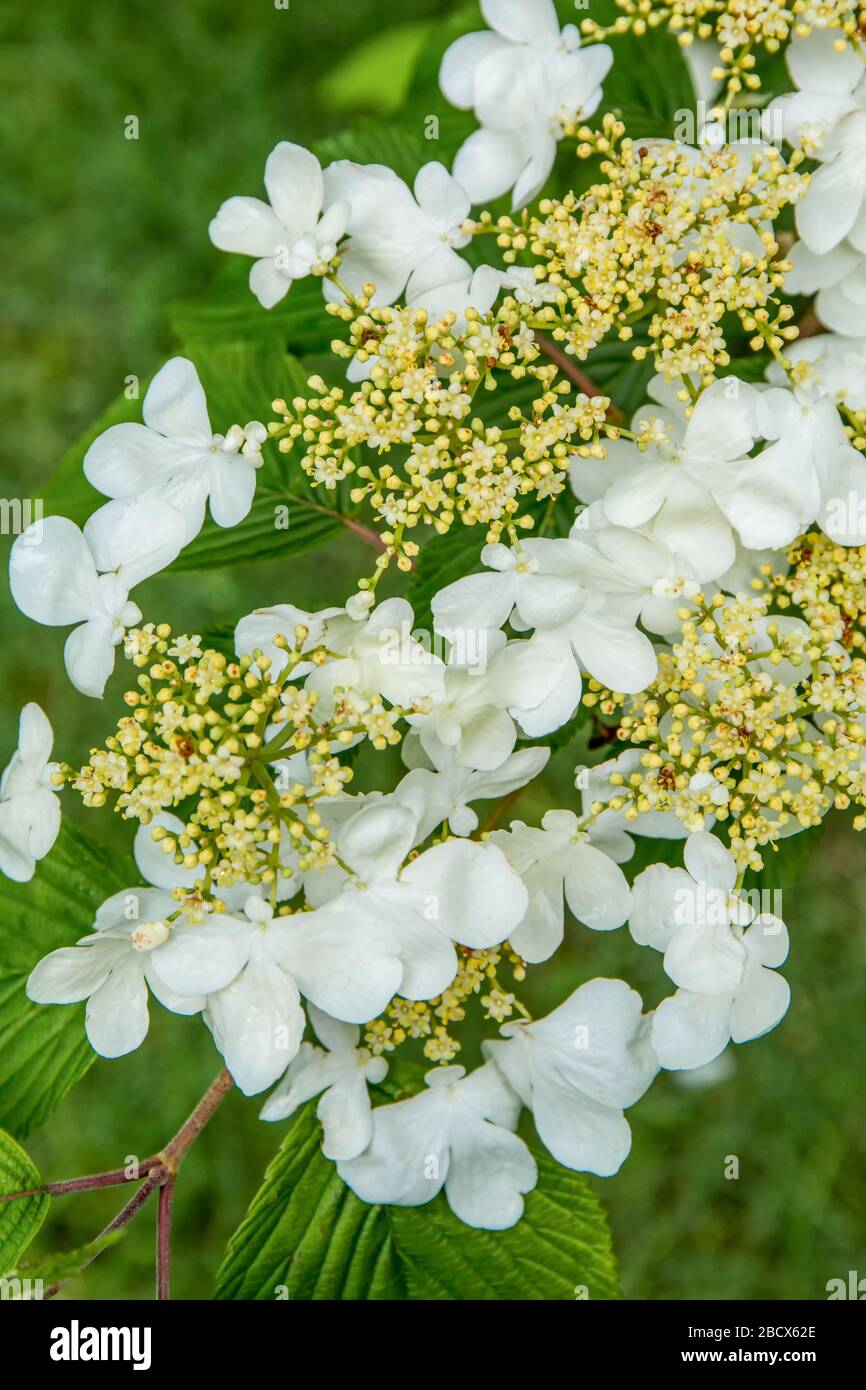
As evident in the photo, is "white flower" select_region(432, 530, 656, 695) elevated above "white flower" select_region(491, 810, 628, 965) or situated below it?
above

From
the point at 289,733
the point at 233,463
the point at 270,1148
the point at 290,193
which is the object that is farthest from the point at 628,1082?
the point at 270,1148

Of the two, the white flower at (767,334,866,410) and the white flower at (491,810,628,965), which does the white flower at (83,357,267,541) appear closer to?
the white flower at (491,810,628,965)

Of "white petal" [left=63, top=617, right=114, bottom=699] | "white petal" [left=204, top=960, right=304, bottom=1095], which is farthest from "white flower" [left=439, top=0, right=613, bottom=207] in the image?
"white petal" [left=204, top=960, right=304, bottom=1095]

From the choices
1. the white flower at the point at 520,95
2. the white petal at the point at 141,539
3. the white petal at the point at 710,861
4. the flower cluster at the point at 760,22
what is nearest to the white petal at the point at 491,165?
the white flower at the point at 520,95

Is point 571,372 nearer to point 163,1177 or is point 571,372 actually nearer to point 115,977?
point 115,977

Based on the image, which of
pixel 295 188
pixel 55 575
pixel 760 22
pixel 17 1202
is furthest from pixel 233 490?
pixel 17 1202

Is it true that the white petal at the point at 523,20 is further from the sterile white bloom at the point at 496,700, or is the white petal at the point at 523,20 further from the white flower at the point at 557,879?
the white flower at the point at 557,879

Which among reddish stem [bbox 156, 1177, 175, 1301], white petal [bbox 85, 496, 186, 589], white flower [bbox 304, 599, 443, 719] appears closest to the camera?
white flower [bbox 304, 599, 443, 719]
